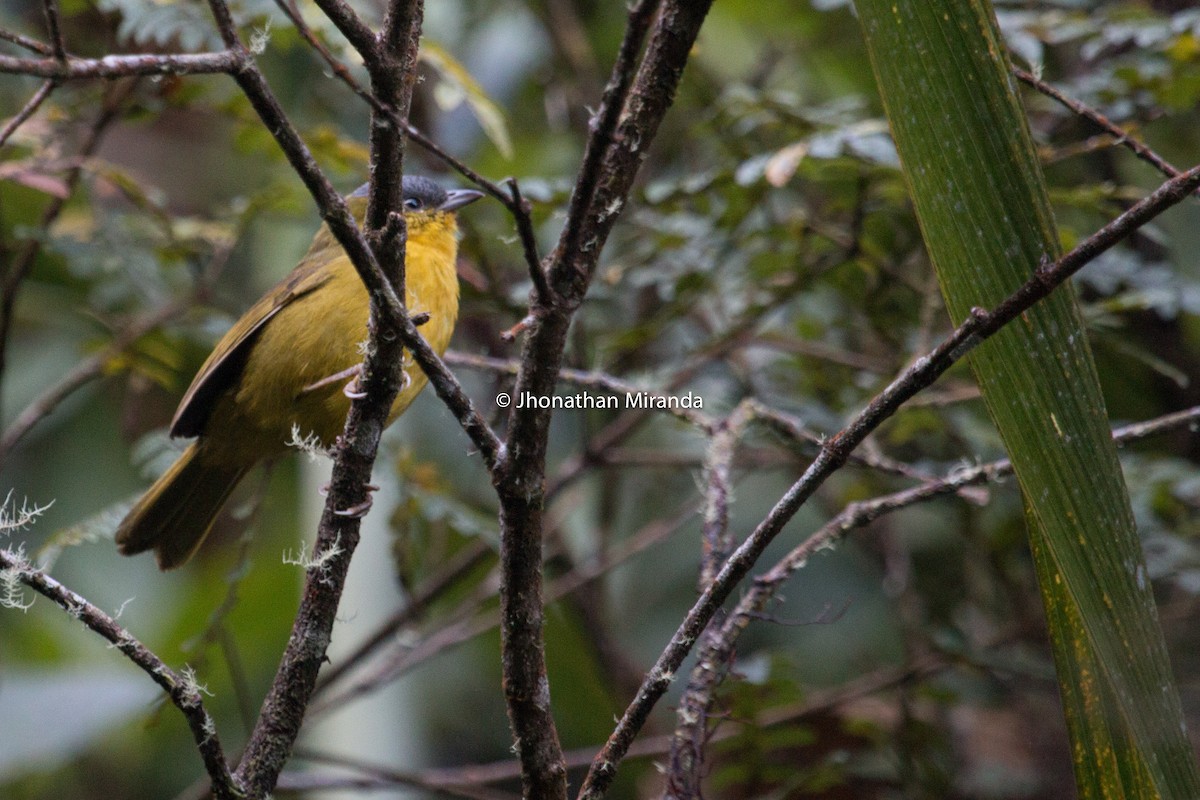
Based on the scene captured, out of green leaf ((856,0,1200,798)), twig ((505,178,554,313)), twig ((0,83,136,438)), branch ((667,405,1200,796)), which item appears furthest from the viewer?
twig ((0,83,136,438))

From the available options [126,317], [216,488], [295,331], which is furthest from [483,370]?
[126,317]

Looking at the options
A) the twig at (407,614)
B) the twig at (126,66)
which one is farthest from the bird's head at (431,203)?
the twig at (126,66)

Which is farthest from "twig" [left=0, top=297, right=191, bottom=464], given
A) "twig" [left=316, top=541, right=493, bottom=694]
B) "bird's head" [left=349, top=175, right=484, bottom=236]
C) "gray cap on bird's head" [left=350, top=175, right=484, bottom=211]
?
"twig" [left=316, top=541, right=493, bottom=694]

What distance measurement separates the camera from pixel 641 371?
182 inches

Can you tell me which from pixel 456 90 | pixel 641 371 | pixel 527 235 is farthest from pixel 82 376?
pixel 527 235

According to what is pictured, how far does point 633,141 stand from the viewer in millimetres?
1489

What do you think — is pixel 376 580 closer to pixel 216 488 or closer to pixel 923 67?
pixel 216 488

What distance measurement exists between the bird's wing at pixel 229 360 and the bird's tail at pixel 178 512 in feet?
0.41

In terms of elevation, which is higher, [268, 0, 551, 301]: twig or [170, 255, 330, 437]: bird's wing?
[170, 255, 330, 437]: bird's wing

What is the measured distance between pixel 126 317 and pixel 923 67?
349cm

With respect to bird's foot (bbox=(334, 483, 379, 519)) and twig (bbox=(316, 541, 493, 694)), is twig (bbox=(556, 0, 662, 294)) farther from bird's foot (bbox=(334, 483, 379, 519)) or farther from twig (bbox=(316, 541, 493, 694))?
twig (bbox=(316, 541, 493, 694))

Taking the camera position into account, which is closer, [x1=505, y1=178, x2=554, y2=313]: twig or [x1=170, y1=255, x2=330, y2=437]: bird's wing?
[x1=505, y1=178, x2=554, y2=313]: twig

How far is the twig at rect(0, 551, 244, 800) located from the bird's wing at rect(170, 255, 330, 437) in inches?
56.9

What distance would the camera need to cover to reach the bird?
110 inches
